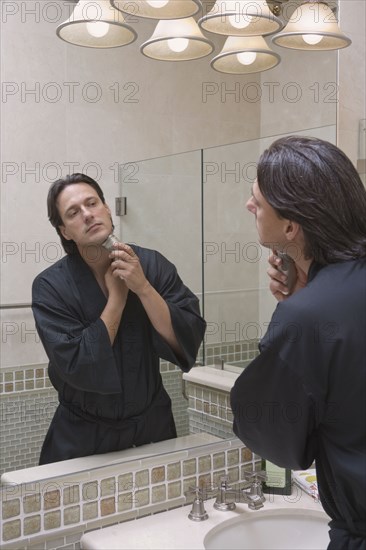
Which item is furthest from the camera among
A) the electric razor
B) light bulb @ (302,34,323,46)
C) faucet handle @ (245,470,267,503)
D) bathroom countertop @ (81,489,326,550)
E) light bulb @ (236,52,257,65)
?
light bulb @ (302,34,323,46)

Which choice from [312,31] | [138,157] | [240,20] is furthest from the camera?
[312,31]

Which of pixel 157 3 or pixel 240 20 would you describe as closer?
pixel 157 3

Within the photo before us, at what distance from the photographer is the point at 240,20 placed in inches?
61.4

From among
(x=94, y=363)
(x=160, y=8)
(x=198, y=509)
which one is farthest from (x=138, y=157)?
(x=198, y=509)

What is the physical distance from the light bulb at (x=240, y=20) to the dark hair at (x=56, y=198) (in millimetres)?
554

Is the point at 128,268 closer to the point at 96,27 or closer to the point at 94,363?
the point at 94,363

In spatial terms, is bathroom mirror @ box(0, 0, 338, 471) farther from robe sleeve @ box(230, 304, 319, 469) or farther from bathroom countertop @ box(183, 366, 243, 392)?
robe sleeve @ box(230, 304, 319, 469)

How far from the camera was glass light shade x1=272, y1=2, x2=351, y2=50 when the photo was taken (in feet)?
5.41

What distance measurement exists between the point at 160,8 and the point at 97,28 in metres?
0.18

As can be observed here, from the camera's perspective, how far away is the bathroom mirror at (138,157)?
127 cm

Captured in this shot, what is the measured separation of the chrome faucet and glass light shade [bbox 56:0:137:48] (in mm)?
994

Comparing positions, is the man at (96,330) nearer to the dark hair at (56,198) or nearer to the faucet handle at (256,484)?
the dark hair at (56,198)

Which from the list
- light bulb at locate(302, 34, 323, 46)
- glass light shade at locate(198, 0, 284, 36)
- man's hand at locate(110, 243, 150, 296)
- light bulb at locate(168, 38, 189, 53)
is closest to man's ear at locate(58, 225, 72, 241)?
man's hand at locate(110, 243, 150, 296)

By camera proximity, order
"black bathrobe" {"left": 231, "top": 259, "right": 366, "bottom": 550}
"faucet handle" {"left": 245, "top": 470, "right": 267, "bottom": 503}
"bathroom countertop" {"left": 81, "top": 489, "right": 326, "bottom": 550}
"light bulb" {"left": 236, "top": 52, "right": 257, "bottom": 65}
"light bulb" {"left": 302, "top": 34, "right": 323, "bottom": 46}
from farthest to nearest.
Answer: "light bulb" {"left": 302, "top": 34, "right": 323, "bottom": 46} < "light bulb" {"left": 236, "top": 52, "right": 257, "bottom": 65} < "faucet handle" {"left": 245, "top": 470, "right": 267, "bottom": 503} < "bathroom countertop" {"left": 81, "top": 489, "right": 326, "bottom": 550} < "black bathrobe" {"left": 231, "top": 259, "right": 366, "bottom": 550}
